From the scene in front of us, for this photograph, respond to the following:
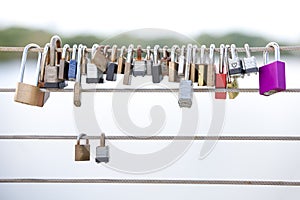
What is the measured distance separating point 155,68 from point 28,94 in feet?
1.03

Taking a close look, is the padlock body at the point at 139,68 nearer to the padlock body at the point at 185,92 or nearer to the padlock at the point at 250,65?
the padlock body at the point at 185,92

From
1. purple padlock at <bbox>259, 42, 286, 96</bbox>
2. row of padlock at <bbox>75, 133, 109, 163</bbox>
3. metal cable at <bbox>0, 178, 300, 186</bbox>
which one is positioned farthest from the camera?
metal cable at <bbox>0, 178, 300, 186</bbox>

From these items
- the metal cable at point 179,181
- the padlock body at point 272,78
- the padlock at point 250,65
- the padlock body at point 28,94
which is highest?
the padlock at point 250,65

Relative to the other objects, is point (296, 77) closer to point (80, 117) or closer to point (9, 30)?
point (80, 117)

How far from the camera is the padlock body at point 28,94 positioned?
0.93 meters

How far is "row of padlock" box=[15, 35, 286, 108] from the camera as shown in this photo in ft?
3.03

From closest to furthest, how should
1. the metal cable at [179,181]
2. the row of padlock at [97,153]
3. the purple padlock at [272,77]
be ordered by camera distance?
the purple padlock at [272,77], the row of padlock at [97,153], the metal cable at [179,181]

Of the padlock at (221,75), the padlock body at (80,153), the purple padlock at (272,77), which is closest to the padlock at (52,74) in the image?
the padlock body at (80,153)

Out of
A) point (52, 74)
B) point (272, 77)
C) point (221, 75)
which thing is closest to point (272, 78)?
point (272, 77)

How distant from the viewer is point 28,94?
3.10 ft

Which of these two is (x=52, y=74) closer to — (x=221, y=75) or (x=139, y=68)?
(x=139, y=68)

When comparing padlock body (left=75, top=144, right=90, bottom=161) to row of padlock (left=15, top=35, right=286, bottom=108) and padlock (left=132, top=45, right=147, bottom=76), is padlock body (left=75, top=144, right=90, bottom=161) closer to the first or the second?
row of padlock (left=15, top=35, right=286, bottom=108)

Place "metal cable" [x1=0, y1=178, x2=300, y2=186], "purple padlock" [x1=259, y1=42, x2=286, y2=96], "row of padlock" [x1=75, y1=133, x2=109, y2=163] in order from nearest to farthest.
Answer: "purple padlock" [x1=259, y1=42, x2=286, y2=96], "row of padlock" [x1=75, y1=133, x2=109, y2=163], "metal cable" [x1=0, y1=178, x2=300, y2=186]

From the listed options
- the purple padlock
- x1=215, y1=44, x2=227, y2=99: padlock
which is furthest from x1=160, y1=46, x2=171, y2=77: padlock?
the purple padlock
